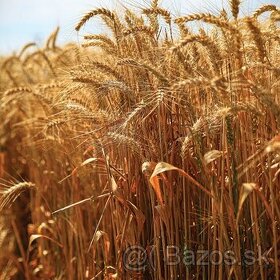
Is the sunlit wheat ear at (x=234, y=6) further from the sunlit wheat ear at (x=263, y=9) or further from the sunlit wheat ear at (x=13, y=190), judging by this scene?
the sunlit wheat ear at (x=13, y=190)

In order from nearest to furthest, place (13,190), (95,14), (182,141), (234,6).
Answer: (234,6) < (182,141) < (95,14) < (13,190)

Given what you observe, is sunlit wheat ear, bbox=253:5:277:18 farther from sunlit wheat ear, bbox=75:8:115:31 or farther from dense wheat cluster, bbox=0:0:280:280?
sunlit wheat ear, bbox=75:8:115:31

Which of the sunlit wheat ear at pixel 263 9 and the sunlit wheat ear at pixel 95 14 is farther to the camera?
the sunlit wheat ear at pixel 95 14

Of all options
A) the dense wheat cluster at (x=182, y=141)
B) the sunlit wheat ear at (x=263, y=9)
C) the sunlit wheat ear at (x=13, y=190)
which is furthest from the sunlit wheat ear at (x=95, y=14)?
the sunlit wheat ear at (x=13, y=190)

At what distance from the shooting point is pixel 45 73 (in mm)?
5027

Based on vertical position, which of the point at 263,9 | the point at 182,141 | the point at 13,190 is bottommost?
the point at 13,190

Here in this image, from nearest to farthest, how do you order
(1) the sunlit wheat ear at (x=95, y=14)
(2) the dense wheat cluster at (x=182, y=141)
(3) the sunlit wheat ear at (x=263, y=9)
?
(2) the dense wheat cluster at (x=182, y=141)
(3) the sunlit wheat ear at (x=263, y=9)
(1) the sunlit wheat ear at (x=95, y=14)

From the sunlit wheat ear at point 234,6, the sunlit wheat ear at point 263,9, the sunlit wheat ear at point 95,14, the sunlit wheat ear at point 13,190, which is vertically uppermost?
the sunlit wheat ear at point 95,14

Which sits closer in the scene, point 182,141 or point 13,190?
point 182,141

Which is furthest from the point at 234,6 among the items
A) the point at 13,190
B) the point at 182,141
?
the point at 13,190

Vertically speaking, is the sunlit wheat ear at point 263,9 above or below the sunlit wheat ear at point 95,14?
below

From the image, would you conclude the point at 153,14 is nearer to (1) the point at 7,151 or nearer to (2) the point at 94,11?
(2) the point at 94,11

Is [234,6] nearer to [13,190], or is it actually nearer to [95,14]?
[95,14]

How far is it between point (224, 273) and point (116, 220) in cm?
55
